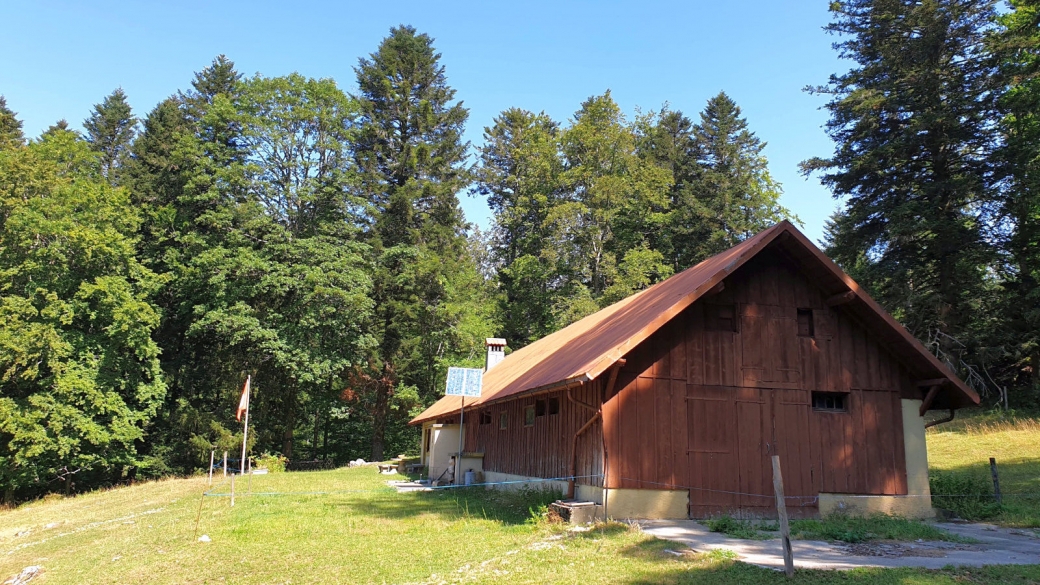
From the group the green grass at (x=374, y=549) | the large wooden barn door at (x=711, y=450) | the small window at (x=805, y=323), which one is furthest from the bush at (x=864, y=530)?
the small window at (x=805, y=323)

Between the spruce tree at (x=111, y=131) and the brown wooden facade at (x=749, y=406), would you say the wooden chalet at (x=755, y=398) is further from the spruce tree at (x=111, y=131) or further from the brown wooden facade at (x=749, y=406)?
the spruce tree at (x=111, y=131)

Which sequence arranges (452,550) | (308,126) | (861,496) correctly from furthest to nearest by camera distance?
(308,126) → (861,496) → (452,550)

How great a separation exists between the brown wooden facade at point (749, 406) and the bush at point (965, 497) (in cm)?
129

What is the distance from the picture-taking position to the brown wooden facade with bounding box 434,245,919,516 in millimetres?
12312

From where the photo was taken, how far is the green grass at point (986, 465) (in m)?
13.1

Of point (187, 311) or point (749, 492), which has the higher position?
point (187, 311)

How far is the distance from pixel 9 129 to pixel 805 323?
43274 mm

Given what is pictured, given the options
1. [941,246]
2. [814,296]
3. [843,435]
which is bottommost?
[843,435]

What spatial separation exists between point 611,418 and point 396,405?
23568 mm

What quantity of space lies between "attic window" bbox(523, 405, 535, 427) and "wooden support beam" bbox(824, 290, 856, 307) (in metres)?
7.34

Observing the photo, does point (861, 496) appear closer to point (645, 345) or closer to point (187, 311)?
point (645, 345)

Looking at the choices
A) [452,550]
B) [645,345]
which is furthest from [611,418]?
[452,550]

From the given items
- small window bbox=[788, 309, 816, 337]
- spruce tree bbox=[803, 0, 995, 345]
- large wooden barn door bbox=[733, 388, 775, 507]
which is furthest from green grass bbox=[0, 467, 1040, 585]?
spruce tree bbox=[803, 0, 995, 345]

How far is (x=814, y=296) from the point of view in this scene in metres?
13.8
